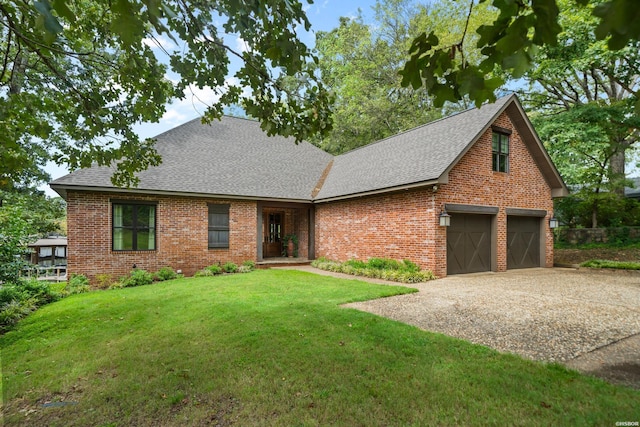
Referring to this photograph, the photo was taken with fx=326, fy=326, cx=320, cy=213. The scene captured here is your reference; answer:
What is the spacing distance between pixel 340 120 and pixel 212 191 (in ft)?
42.0

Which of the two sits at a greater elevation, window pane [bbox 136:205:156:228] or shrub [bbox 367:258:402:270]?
window pane [bbox 136:205:156:228]

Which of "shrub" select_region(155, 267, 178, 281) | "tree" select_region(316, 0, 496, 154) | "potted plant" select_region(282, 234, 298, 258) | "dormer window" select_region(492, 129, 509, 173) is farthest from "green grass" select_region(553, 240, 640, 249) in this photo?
"shrub" select_region(155, 267, 178, 281)

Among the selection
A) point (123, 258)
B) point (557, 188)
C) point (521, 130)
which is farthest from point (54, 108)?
point (557, 188)

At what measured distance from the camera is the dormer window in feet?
39.0

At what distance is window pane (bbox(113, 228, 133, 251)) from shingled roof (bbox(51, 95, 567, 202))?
5.25ft

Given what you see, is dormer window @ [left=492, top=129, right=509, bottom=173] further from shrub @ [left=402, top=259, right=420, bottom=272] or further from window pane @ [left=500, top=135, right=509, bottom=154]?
shrub @ [left=402, top=259, right=420, bottom=272]

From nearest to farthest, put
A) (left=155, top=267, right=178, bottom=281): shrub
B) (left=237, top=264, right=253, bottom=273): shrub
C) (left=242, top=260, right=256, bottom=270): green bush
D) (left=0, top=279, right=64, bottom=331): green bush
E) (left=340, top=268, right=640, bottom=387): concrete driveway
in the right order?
(left=340, top=268, right=640, bottom=387): concrete driveway
(left=0, top=279, right=64, bottom=331): green bush
(left=155, top=267, right=178, bottom=281): shrub
(left=237, top=264, right=253, bottom=273): shrub
(left=242, top=260, right=256, bottom=270): green bush

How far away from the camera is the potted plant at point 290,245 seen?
54.3 ft

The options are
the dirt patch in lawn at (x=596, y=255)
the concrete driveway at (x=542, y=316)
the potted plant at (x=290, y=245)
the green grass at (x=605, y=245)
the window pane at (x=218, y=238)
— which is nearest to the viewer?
the concrete driveway at (x=542, y=316)

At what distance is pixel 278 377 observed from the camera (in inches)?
141

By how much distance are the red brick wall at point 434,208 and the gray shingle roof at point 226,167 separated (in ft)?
10.5

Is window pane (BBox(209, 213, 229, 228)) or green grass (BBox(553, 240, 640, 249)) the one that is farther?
green grass (BBox(553, 240, 640, 249))

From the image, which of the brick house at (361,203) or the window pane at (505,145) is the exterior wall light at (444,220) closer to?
the brick house at (361,203)

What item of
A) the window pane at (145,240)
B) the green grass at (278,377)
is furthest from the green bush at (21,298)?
the window pane at (145,240)
